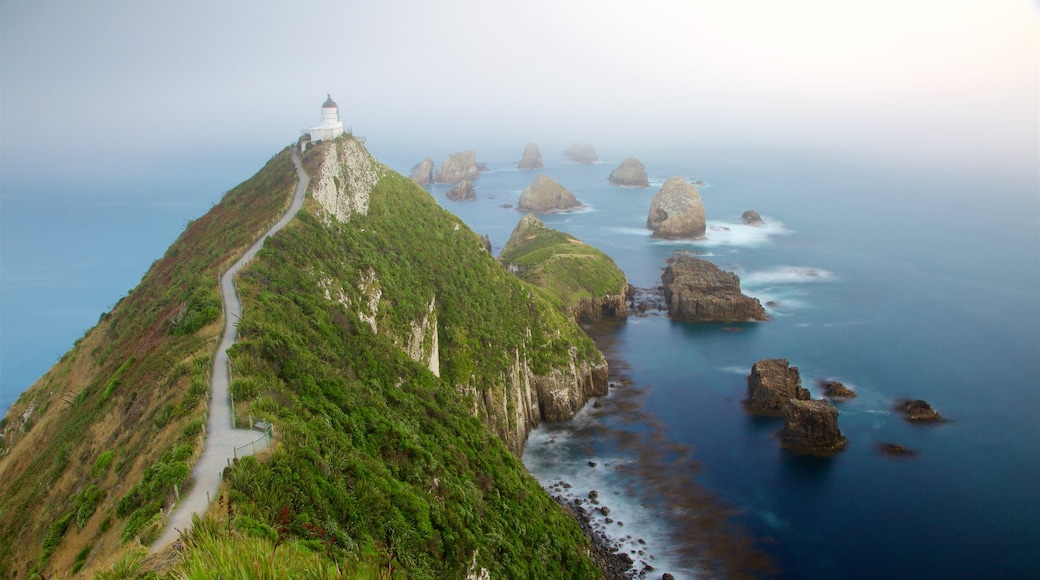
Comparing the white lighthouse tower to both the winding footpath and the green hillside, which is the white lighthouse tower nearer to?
the green hillside

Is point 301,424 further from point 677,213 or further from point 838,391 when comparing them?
point 677,213

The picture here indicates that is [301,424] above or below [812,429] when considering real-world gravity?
above

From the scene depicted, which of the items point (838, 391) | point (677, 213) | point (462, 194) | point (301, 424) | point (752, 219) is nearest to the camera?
point (301, 424)

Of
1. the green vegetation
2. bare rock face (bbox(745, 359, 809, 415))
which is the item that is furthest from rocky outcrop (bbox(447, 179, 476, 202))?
bare rock face (bbox(745, 359, 809, 415))

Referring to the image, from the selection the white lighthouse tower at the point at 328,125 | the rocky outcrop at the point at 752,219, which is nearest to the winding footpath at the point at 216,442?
the white lighthouse tower at the point at 328,125

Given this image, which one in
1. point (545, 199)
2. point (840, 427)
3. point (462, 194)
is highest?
point (462, 194)

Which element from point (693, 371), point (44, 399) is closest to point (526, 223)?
point (693, 371)

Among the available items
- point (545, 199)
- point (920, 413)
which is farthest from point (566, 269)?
point (545, 199)

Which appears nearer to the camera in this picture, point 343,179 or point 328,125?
point 343,179
